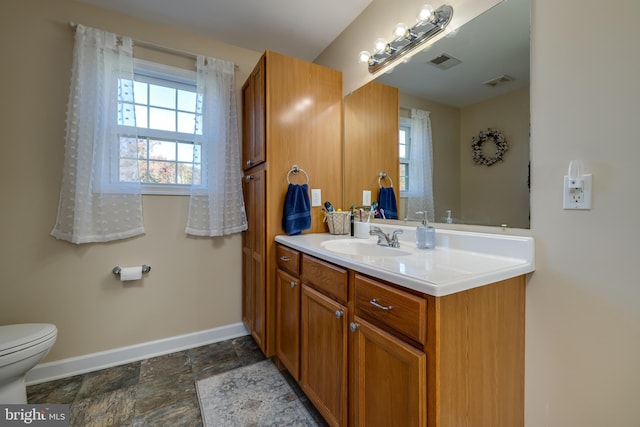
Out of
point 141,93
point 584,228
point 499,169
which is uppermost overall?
point 141,93

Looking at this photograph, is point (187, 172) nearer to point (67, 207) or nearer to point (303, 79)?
point (67, 207)

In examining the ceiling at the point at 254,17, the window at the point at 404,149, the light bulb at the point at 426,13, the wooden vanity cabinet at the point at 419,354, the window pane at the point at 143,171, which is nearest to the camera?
the wooden vanity cabinet at the point at 419,354

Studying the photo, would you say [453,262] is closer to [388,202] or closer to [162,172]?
[388,202]

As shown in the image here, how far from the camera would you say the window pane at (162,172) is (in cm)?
197

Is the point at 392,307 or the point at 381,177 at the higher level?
the point at 381,177

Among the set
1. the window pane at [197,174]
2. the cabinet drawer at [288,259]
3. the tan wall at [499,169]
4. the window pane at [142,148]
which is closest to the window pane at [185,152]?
the window pane at [197,174]

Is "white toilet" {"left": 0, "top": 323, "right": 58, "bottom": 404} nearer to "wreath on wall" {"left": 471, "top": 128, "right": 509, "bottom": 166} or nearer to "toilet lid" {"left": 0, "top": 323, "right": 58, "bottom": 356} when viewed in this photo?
"toilet lid" {"left": 0, "top": 323, "right": 58, "bottom": 356}

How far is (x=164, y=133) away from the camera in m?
2.00

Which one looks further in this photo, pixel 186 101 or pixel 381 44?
pixel 186 101

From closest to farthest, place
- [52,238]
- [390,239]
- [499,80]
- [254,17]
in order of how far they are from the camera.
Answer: [499,80] < [390,239] < [52,238] < [254,17]

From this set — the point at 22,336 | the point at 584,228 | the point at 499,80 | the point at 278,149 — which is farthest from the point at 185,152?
the point at 584,228

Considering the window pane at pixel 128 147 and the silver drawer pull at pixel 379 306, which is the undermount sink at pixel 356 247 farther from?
the window pane at pixel 128 147

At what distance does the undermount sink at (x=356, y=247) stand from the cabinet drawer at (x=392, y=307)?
0.42 metres

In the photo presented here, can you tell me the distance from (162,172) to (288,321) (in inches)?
57.4
